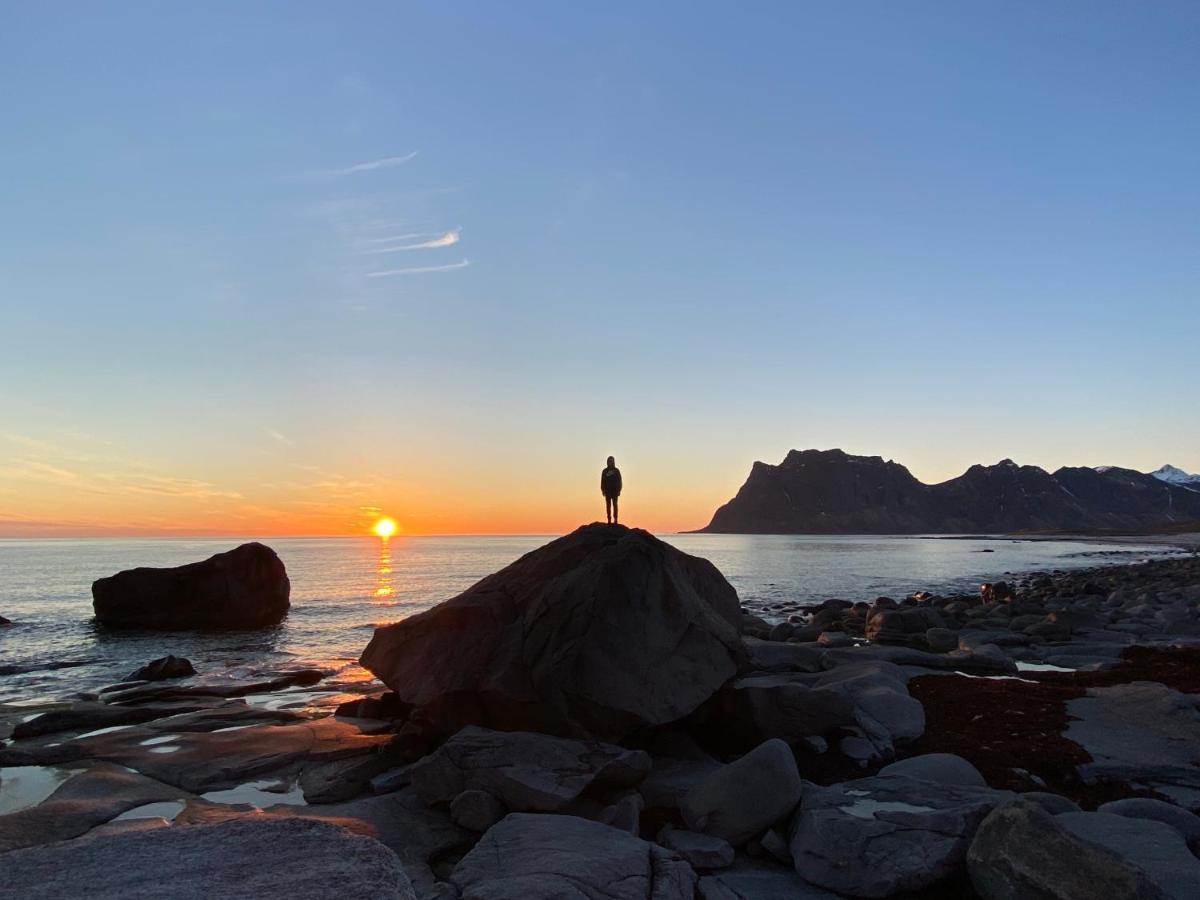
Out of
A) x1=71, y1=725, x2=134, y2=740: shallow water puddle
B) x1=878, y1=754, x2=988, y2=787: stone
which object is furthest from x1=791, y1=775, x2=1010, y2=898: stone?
x1=71, y1=725, x2=134, y2=740: shallow water puddle

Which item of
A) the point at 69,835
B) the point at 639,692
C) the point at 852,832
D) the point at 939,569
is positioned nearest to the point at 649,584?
the point at 639,692

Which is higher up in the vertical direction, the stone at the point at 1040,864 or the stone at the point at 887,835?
the stone at the point at 1040,864

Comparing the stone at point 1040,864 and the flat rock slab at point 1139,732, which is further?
the flat rock slab at point 1139,732

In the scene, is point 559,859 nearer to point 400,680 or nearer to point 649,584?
point 649,584

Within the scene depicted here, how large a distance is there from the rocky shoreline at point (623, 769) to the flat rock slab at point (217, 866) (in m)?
0.02

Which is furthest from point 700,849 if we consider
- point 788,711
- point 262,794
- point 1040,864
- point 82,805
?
point 82,805

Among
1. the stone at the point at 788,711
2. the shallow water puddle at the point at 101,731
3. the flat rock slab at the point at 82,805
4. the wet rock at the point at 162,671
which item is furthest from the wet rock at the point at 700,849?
the wet rock at the point at 162,671

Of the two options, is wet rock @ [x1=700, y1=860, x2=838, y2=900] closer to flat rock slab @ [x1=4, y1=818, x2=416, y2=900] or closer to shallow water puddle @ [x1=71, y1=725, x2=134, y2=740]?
flat rock slab @ [x1=4, y1=818, x2=416, y2=900]

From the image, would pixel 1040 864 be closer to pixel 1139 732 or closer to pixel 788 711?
pixel 788 711

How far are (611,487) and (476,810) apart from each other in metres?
9.20

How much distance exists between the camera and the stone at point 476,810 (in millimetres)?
8500

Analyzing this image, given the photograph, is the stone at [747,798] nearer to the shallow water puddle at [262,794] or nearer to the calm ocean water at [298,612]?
the shallow water puddle at [262,794]

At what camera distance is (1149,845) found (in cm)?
661

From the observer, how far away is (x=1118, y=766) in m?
9.73
